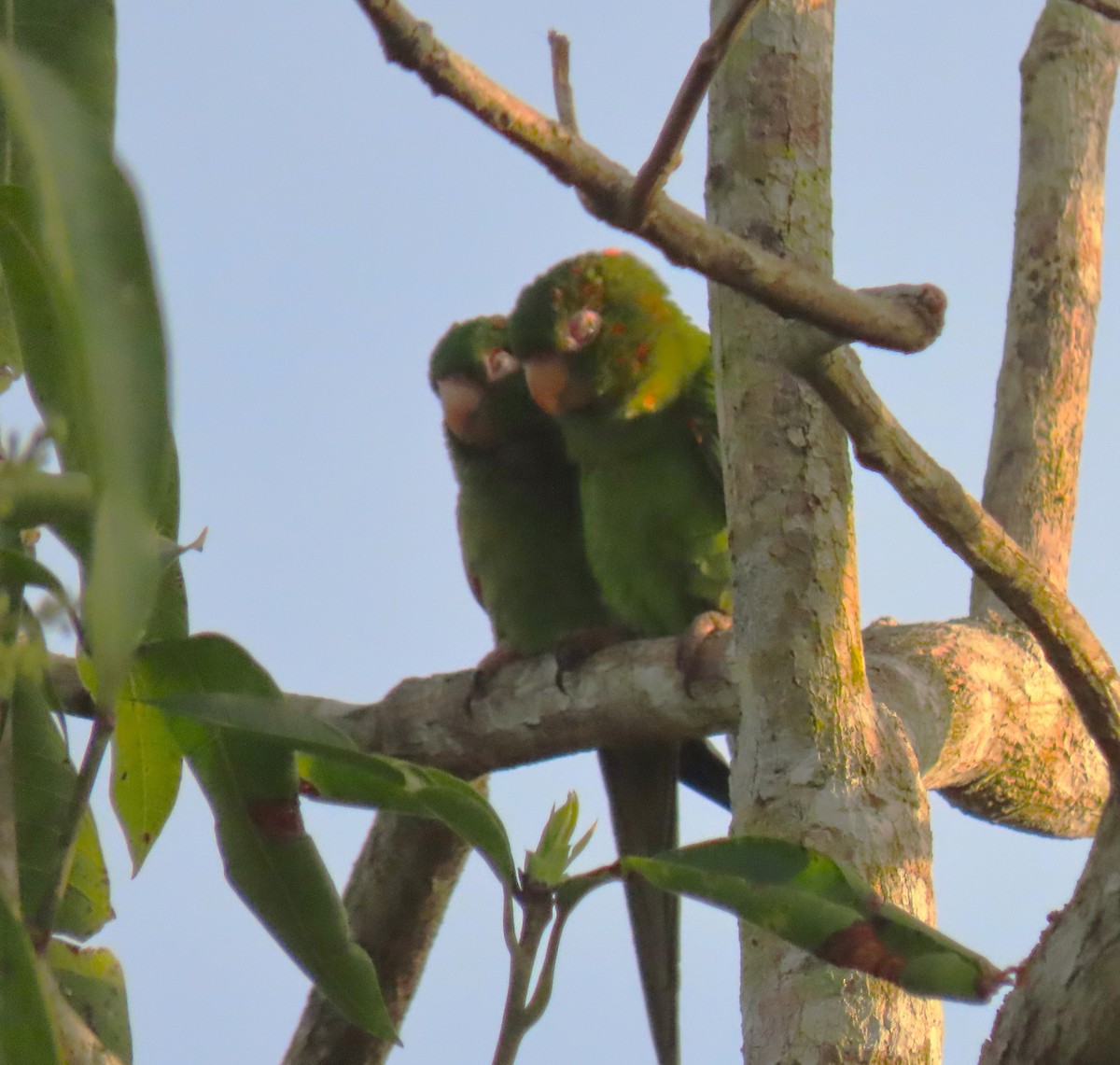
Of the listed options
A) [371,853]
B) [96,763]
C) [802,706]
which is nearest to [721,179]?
[802,706]

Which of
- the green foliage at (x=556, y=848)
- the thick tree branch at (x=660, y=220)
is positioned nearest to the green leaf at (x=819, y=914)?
the green foliage at (x=556, y=848)

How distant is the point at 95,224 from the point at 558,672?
1.67 meters

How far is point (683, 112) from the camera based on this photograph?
39.0 inches

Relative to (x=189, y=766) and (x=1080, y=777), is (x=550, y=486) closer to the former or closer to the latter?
(x=1080, y=777)

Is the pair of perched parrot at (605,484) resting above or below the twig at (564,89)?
above

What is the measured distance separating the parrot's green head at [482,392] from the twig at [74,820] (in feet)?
6.82

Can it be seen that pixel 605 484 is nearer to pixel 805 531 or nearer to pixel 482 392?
pixel 482 392

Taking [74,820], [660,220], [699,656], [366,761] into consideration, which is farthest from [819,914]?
[699,656]

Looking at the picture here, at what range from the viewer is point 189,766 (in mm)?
891

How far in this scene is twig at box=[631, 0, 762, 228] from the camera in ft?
→ 3.16

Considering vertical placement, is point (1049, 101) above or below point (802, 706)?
above

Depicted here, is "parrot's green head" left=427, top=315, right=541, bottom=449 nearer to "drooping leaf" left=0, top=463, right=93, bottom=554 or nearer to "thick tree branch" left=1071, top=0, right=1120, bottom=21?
"thick tree branch" left=1071, top=0, right=1120, bottom=21

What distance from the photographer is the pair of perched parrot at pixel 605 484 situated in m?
2.41

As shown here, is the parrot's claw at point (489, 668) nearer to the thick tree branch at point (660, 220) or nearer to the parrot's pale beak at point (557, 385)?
the parrot's pale beak at point (557, 385)
